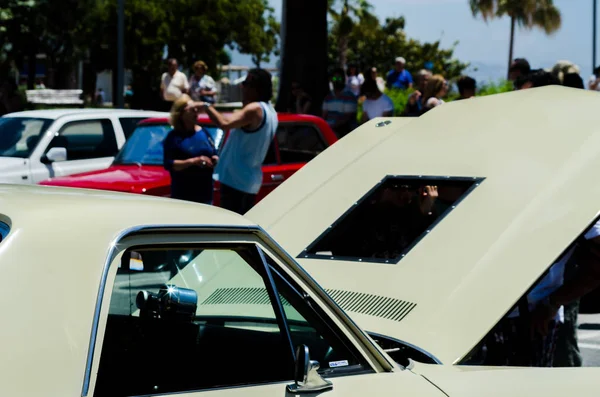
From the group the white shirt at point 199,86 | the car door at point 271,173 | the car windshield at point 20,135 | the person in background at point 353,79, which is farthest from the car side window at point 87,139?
the person in background at point 353,79

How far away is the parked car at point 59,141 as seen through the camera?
488 inches

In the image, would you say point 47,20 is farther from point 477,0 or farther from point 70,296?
point 70,296

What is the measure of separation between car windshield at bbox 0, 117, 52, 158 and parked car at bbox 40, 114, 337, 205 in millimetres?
1103

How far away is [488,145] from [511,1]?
76251 millimetres

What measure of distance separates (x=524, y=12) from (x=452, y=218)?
79.7 m

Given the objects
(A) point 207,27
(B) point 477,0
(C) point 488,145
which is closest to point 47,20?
(A) point 207,27

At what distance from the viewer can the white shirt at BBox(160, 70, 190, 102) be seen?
64.5 ft

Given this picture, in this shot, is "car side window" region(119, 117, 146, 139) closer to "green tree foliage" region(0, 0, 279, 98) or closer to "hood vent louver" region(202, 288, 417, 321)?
"hood vent louver" region(202, 288, 417, 321)

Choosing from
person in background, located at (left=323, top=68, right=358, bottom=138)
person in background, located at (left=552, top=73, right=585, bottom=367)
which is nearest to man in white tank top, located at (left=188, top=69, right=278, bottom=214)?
person in background, located at (left=552, top=73, right=585, bottom=367)

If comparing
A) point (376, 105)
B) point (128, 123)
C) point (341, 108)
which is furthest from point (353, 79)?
point (128, 123)

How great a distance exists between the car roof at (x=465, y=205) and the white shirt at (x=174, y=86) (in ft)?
45.4

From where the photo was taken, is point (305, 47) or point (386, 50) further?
point (386, 50)

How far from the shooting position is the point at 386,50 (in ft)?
238

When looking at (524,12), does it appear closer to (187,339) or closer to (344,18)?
(344,18)
